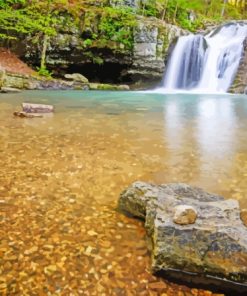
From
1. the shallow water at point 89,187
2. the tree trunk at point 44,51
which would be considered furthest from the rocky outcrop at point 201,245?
the tree trunk at point 44,51

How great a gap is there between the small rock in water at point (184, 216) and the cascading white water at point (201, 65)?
18749 millimetres

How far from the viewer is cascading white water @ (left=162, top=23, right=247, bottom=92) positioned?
20.3 m

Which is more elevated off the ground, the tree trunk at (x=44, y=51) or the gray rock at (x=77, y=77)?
the tree trunk at (x=44, y=51)

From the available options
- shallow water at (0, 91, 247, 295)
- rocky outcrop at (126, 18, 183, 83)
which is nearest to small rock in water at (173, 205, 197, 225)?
shallow water at (0, 91, 247, 295)

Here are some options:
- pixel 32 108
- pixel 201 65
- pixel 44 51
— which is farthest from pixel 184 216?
pixel 201 65

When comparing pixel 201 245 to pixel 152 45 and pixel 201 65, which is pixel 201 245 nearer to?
pixel 152 45

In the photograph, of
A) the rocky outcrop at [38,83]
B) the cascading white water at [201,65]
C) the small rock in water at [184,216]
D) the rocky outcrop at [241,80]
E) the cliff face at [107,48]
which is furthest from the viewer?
the cascading white water at [201,65]

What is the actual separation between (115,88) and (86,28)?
4.12 meters

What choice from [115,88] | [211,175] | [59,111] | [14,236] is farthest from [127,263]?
[115,88]

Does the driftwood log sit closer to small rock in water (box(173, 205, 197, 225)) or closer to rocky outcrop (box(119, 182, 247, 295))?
rocky outcrop (box(119, 182, 247, 295))

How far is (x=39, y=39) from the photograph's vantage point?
20.5 meters

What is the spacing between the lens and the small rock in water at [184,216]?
2232 mm

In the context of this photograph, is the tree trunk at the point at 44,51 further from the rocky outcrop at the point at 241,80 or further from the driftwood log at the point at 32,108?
the driftwood log at the point at 32,108

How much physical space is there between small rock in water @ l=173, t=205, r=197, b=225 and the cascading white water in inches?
738
